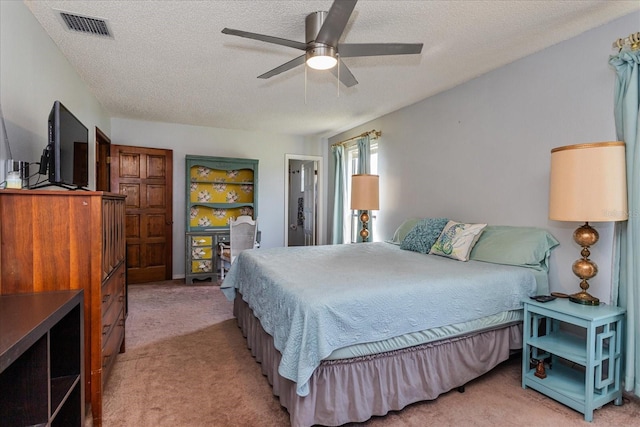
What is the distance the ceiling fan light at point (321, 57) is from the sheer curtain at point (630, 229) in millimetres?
1835

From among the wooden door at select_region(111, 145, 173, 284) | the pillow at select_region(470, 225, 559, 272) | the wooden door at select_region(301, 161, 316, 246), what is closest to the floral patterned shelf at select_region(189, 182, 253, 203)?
the wooden door at select_region(111, 145, 173, 284)

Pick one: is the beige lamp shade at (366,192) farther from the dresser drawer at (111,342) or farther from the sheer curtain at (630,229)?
the dresser drawer at (111,342)

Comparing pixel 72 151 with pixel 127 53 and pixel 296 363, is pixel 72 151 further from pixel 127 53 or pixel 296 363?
pixel 296 363

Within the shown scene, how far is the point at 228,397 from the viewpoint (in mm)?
2068

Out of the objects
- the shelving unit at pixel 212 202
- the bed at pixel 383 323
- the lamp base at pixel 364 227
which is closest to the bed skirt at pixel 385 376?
the bed at pixel 383 323

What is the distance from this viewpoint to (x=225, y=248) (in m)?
5.04

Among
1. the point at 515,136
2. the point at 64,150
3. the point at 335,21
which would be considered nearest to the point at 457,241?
the point at 515,136

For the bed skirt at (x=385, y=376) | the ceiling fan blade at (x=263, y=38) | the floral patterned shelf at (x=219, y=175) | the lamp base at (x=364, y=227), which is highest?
the ceiling fan blade at (x=263, y=38)

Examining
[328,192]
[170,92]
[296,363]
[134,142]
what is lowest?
[296,363]

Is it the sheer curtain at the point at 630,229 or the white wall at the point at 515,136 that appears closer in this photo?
the sheer curtain at the point at 630,229

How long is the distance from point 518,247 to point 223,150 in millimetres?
4584

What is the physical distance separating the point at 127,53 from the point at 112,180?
8.36ft

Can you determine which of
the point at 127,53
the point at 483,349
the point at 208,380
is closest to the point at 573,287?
the point at 483,349

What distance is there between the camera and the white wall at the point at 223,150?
16.7ft
